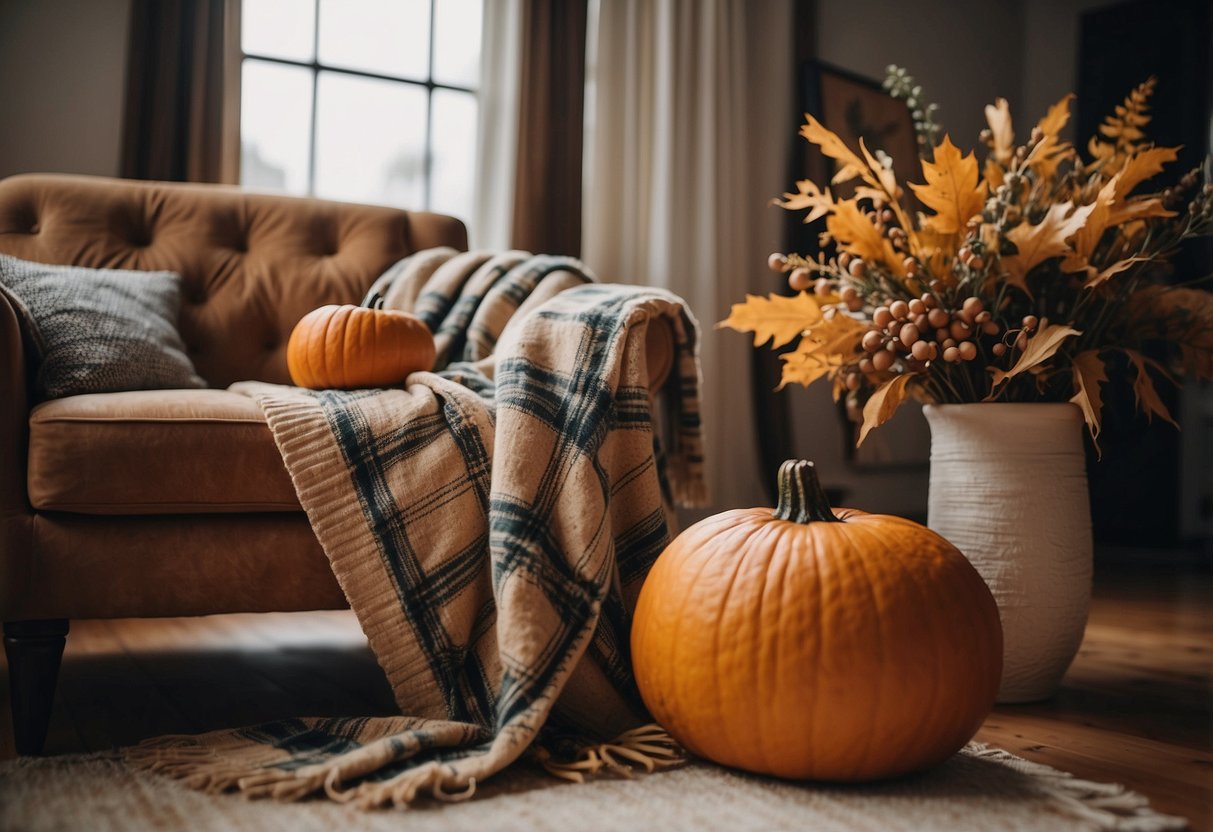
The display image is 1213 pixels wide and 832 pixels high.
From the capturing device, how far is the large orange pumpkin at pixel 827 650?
3.06ft

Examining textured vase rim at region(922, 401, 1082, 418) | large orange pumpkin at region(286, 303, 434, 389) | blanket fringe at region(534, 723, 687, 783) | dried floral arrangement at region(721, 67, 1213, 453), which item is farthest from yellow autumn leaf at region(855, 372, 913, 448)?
large orange pumpkin at region(286, 303, 434, 389)

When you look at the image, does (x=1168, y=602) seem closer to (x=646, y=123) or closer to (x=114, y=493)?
(x=646, y=123)

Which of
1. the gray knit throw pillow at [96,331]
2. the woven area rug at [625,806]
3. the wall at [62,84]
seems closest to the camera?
the woven area rug at [625,806]

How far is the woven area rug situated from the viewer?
86 cm

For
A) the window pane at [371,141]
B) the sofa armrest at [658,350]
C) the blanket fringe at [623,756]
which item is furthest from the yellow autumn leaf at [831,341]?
the window pane at [371,141]

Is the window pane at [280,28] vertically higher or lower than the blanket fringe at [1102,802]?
higher

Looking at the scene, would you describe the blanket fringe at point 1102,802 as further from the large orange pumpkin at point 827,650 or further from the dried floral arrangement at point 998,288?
the dried floral arrangement at point 998,288

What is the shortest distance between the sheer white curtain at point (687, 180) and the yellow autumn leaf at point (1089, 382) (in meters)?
1.75

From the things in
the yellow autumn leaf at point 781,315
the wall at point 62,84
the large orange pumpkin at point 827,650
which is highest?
the wall at point 62,84

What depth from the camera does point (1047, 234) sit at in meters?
1.30

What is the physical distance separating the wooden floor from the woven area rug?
0.12 meters

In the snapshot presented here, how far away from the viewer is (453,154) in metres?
2.96

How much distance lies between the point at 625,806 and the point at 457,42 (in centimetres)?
257

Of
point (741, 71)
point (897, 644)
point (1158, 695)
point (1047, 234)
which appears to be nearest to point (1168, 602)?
point (1158, 695)
